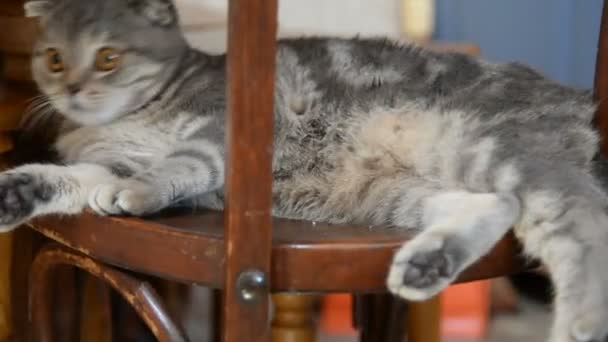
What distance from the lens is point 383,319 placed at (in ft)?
3.80

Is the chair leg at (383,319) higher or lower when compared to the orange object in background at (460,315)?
higher

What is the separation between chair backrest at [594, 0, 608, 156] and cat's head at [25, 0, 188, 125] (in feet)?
1.62

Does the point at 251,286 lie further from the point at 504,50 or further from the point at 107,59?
the point at 504,50

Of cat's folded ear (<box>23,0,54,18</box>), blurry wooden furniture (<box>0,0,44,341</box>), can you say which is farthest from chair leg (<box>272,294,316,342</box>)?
cat's folded ear (<box>23,0,54,18</box>)

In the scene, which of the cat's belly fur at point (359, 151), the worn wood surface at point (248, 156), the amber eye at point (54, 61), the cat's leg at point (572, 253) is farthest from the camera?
the amber eye at point (54, 61)

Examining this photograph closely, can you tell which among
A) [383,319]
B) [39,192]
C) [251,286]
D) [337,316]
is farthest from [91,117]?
[337,316]

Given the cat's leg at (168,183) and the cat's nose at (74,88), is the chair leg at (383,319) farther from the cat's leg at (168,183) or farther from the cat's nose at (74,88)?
the cat's nose at (74,88)

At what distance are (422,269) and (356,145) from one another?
0.82 feet

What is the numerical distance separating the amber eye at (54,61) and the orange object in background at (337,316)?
928 millimetres

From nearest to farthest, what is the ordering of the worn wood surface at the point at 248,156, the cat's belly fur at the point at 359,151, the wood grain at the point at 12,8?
the worn wood surface at the point at 248,156
the cat's belly fur at the point at 359,151
the wood grain at the point at 12,8

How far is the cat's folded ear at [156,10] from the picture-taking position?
1005 mm

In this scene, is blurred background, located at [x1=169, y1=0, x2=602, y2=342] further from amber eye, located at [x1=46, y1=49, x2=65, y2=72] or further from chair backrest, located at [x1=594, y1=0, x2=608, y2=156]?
amber eye, located at [x1=46, y1=49, x2=65, y2=72]

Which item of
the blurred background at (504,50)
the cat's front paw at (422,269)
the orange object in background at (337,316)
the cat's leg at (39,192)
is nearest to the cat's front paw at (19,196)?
the cat's leg at (39,192)

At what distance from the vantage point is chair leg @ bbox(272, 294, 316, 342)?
1.10 metres
